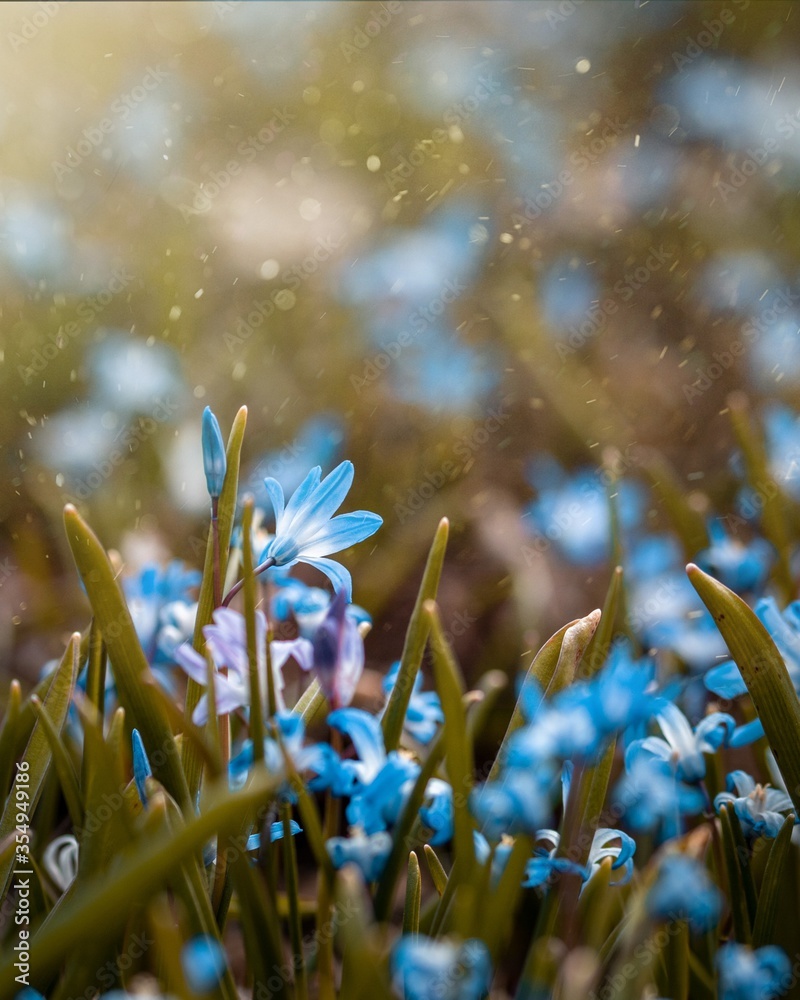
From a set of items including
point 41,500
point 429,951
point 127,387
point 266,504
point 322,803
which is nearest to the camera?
point 429,951

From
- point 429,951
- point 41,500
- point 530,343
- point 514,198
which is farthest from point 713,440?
point 429,951

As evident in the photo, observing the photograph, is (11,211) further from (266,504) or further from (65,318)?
(266,504)

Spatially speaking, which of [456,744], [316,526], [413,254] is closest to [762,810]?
[456,744]

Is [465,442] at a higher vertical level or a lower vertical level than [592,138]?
lower

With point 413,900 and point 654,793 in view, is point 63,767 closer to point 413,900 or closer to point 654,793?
point 413,900

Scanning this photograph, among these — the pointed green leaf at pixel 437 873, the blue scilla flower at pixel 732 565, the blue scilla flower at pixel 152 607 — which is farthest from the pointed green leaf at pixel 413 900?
the blue scilla flower at pixel 732 565

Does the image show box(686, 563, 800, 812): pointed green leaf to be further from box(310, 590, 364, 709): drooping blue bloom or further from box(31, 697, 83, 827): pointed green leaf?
box(31, 697, 83, 827): pointed green leaf
